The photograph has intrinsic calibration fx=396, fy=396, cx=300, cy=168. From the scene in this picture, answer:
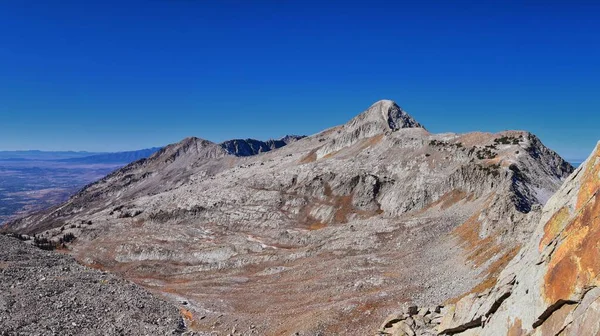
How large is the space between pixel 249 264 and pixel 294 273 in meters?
17.2

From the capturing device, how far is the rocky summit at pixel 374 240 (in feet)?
67.5

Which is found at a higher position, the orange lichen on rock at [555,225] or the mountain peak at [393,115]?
the mountain peak at [393,115]

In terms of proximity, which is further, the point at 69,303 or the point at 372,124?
the point at 372,124

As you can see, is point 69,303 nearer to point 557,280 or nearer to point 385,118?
point 557,280

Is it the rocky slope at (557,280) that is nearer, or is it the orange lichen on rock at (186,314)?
the rocky slope at (557,280)

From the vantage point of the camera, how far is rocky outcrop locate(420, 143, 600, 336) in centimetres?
1509

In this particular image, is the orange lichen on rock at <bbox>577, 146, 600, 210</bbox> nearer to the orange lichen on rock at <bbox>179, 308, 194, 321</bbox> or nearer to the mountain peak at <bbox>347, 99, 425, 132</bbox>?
the orange lichen on rock at <bbox>179, 308, 194, 321</bbox>

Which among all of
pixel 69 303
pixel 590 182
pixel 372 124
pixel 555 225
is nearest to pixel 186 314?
pixel 69 303

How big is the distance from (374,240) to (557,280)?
68.3 meters

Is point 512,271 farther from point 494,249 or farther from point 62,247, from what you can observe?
point 62,247

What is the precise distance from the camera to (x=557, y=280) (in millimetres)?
16453

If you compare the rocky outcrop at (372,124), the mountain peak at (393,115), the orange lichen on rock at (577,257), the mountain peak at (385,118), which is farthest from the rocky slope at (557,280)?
the mountain peak at (393,115)

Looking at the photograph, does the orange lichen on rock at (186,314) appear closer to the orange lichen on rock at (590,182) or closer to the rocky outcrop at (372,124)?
the orange lichen on rock at (590,182)

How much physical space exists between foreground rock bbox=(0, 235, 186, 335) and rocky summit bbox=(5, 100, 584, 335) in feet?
20.8
